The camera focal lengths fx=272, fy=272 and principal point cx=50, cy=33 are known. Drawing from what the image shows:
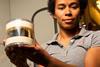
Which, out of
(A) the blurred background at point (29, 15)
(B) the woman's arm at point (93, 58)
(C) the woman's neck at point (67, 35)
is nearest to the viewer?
(B) the woman's arm at point (93, 58)

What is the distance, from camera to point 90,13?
5.22 feet

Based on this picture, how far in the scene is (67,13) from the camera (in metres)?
1.06

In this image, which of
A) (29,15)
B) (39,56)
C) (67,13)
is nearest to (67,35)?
(67,13)

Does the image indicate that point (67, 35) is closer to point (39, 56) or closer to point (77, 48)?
point (77, 48)

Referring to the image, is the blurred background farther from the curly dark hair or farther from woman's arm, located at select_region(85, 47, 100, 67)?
woman's arm, located at select_region(85, 47, 100, 67)

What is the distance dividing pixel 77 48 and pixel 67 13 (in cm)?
14

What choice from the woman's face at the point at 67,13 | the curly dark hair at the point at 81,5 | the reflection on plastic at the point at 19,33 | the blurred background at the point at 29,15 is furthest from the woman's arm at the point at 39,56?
the blurred background at the point at 29,15

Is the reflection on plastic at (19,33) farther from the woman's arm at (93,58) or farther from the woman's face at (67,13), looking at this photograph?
the woman's face at (67,13)

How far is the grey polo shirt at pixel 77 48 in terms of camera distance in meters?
0.99

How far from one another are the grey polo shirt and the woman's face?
0.06 meters

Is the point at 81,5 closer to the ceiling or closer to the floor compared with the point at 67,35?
closer to the ceiling

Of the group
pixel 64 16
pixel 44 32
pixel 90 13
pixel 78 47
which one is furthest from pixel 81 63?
pixel 44 32

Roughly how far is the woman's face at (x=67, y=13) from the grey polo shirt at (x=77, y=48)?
0.20 ft

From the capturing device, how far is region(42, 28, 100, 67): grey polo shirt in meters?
0.99
